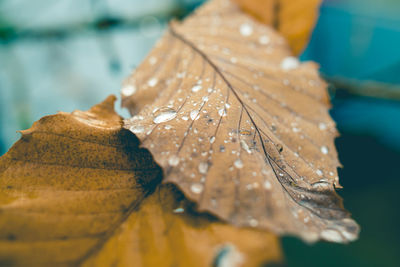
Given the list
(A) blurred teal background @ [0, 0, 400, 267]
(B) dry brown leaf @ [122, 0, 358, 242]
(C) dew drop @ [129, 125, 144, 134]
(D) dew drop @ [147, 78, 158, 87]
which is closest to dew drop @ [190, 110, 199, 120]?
(B) dry brown leaf @ [122, 0, 358, 242]

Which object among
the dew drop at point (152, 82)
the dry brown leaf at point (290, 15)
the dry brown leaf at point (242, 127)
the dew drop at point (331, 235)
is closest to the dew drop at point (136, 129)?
the dry brown leaf at point (242, 127)

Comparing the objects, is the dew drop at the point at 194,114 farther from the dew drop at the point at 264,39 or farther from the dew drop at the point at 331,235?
the dew drop at the point at 264,39

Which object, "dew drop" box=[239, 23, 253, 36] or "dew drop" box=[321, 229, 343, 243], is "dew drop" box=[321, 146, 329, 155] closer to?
"dew drop" box=[321, 229, 343, 243]

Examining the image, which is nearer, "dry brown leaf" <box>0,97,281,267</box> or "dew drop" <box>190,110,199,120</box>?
"dry brown leaf" <box>0,97,281,267</box>

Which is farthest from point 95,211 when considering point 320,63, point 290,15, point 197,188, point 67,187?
point 320,63

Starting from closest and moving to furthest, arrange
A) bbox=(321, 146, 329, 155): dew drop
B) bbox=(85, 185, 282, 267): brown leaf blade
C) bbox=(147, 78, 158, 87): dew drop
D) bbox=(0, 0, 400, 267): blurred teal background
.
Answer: bbox=(85, 185, 282, 267): brown leaf blade, bbox=(321, 146, 329, 155): dew drop, bbox=(147, 78, 158, 87): dew drop, bbox=(0, 0, 400, 267): blurred teal background

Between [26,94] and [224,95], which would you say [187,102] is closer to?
[224,95]

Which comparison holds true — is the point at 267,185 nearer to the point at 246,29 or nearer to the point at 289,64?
the point at 289,64
